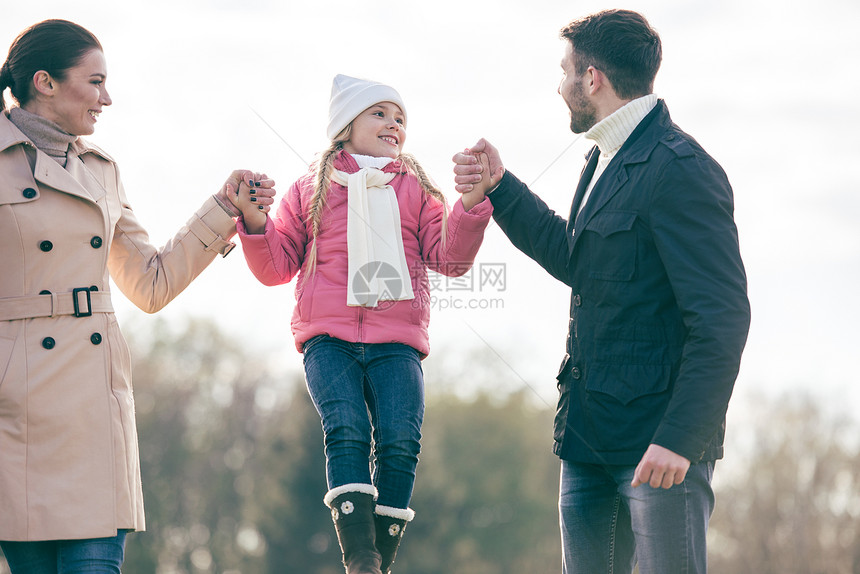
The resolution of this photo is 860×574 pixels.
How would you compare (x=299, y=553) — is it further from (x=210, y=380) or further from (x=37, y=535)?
(x=37, y=535)

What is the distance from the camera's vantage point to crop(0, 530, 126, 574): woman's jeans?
12.3 ft

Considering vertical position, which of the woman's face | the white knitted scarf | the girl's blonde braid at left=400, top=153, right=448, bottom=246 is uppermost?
the woman's face

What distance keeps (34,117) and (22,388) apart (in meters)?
1.11

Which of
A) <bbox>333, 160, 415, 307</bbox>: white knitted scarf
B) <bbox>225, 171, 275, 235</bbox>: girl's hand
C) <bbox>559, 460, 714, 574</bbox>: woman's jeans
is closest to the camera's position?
<bbox>559, 460, 714, 574</bbox>: woman's jeans

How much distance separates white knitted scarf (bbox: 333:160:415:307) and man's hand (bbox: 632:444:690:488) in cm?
144

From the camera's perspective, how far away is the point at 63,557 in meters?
3.77

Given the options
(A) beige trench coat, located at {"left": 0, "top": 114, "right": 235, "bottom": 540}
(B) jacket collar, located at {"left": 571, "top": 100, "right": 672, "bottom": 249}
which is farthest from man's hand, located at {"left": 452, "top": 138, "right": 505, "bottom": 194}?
(A) beige trench coat, located at {"left": 0, "top": 114, "right": 235, "bottom": 540}

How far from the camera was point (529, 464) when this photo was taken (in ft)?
105

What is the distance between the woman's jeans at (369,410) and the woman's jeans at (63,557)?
930 millimetres

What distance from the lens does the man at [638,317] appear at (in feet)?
12.2

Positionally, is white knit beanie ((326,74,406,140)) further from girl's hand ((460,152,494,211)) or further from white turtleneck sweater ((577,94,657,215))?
white turtleneck sweater ((577,94,657,215))

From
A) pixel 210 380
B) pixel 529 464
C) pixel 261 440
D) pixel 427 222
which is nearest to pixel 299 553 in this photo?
pixel 261 440

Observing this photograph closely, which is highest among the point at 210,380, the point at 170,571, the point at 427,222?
the point at 210,380

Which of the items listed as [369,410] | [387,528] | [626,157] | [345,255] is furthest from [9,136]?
[626,157]
